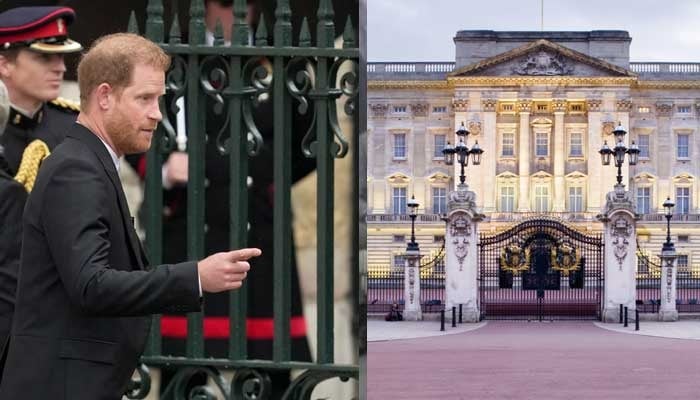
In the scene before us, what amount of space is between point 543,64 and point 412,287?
25549 millimetres

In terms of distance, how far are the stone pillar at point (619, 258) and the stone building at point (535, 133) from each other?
21.7 meters

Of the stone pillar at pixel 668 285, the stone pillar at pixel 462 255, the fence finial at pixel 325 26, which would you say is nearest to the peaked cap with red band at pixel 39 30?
the fence finial at pixel 325 26

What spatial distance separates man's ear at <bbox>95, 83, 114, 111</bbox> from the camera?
6.95 feet

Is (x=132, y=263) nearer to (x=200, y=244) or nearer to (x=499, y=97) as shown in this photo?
(x=200, y=244)

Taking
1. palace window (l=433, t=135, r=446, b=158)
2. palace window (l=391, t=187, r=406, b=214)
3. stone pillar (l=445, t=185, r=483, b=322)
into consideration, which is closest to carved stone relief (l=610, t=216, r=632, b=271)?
stone pillar (l=445, t=185, r=483, b=322)

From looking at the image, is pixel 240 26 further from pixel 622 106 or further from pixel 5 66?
pixel 622 106

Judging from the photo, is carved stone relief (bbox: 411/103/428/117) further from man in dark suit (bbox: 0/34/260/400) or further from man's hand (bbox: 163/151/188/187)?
man in dark suit (bbox: 0/34/260/400)

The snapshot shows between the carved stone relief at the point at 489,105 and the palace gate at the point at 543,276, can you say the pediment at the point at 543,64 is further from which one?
the palace gate at the point at 543,276

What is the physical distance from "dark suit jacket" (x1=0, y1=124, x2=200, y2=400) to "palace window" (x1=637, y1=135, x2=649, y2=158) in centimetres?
4131

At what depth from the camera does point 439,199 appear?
4144 centimetres

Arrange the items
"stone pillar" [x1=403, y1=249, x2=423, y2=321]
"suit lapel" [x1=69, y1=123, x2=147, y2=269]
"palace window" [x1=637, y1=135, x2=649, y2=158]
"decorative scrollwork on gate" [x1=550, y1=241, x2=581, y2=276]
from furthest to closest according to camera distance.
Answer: "palace window" [x1=637, y1=135, x2=649, y2=158]
"decorative scrollwork on gate" [x1=550, y1=241, x2=581, y2=276]
"stone pillar" [x1=403, y1=249, x2=423, y2=321]
"suit lapel" [x1=69, y1=123, x2=147, y2=269]

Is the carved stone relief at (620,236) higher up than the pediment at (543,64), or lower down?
lower down

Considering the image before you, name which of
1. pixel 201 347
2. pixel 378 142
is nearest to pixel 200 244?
pixel 201 347

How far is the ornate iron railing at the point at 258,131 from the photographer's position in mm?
3084
